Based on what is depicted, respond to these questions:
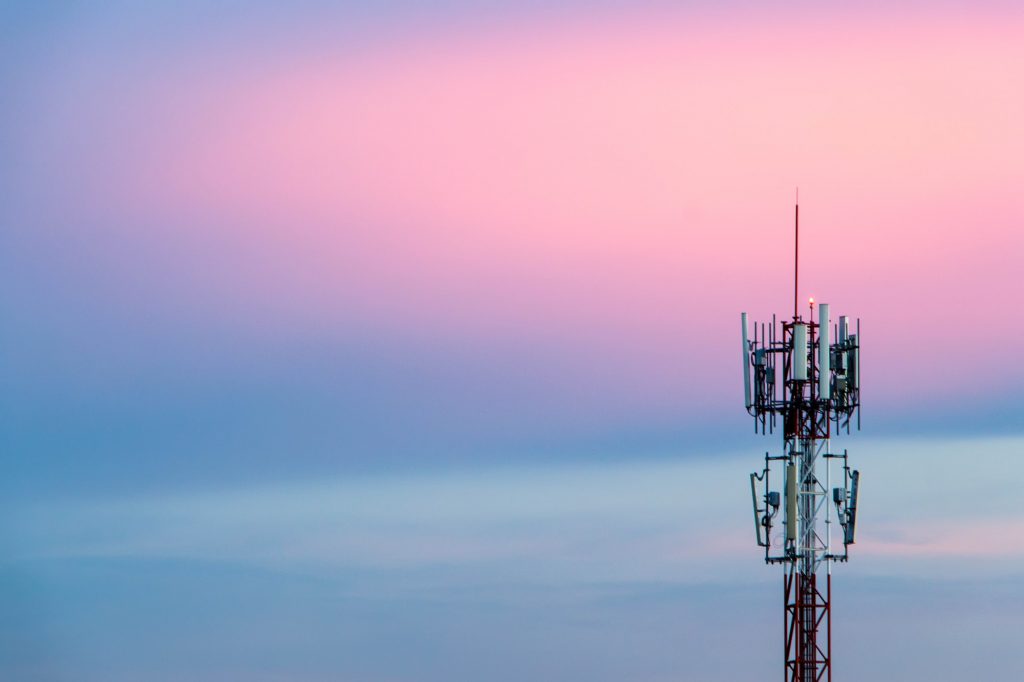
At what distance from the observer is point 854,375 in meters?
186

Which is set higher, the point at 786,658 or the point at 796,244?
the point at 796,244

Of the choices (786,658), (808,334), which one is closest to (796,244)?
(808,334)

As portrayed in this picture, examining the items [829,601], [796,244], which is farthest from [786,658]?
[796,244]

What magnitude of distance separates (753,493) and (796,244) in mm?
9515

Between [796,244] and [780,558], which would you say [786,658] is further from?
[796,244]

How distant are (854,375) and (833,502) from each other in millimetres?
4837

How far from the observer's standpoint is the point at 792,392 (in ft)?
611

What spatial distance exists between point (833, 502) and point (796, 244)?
9.80 metres

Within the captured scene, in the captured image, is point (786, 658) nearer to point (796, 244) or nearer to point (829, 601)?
point (829, 601)

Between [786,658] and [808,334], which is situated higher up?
[808,334]

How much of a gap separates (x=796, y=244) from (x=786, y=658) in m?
15.6

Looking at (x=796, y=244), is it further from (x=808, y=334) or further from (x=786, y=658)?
(x=786, y=658)

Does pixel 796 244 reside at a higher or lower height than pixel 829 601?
higher

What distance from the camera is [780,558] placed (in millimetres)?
185500
